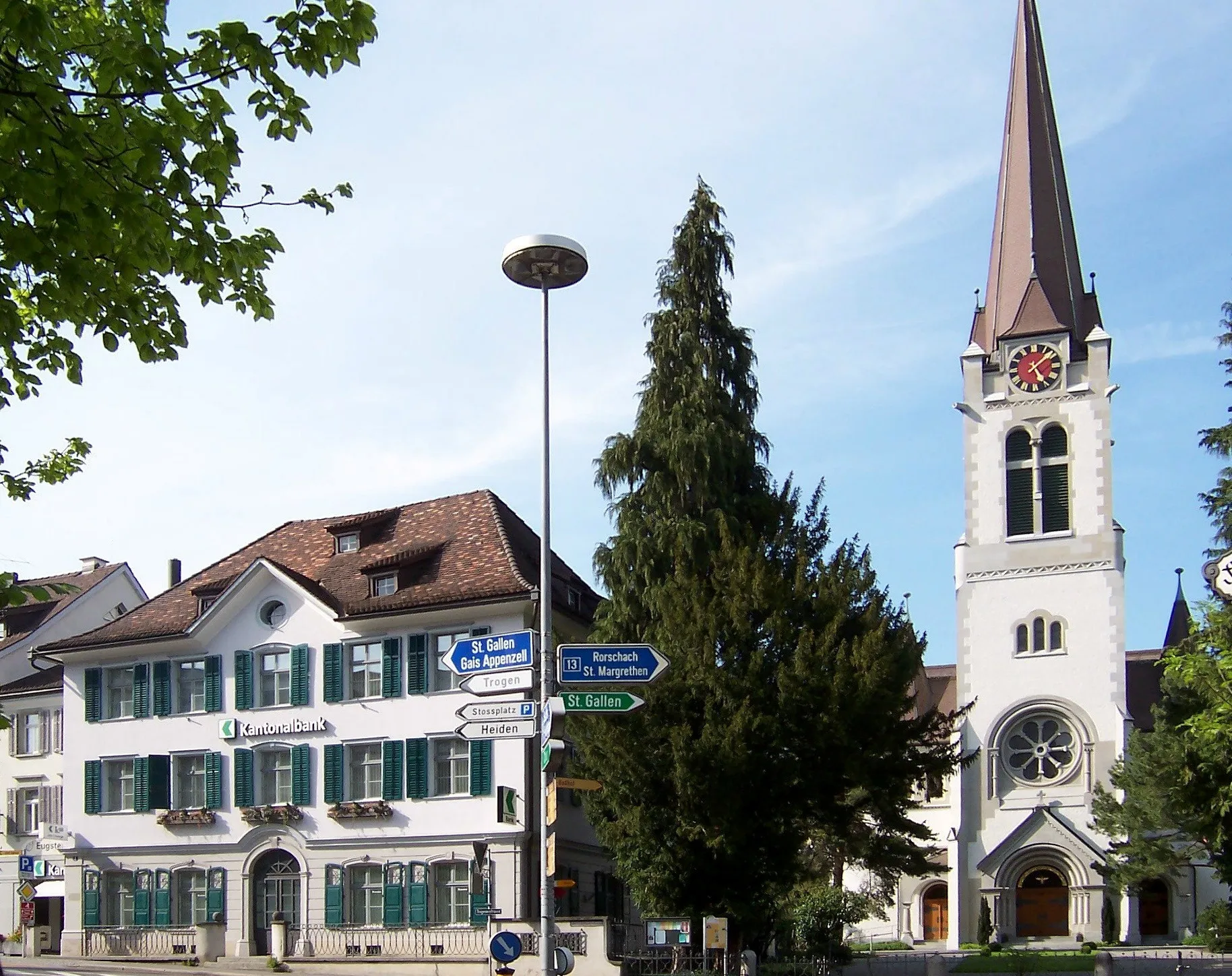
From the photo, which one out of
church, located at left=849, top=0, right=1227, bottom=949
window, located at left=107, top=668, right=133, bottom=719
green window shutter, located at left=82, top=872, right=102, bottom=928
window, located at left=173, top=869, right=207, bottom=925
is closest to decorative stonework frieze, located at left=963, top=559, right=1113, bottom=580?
church, located at left=849, top=0, right=1227, bottom=949

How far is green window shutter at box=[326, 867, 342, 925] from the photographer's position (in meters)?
36.2

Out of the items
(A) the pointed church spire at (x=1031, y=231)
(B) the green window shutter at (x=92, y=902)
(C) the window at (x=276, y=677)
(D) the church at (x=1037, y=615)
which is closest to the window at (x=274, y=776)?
(C) the window at (x=276, y=677)

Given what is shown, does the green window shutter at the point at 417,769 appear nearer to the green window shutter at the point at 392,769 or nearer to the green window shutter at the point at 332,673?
the green window shutter at the point at 392,769

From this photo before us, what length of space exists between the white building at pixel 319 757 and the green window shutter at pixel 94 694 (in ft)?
0.15

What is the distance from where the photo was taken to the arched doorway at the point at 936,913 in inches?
2405

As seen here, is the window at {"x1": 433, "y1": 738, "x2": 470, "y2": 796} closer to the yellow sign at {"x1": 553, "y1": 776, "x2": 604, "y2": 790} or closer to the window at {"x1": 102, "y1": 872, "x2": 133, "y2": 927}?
the window at {"x1": 102, "y1": 872, "x2": 133, "y2": 927}

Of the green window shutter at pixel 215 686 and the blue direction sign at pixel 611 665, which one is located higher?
the blue direction sign at pixel 611 665

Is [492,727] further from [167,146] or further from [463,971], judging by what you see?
[463,971]

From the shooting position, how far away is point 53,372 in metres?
11.2

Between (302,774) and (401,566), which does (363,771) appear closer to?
(302,774)

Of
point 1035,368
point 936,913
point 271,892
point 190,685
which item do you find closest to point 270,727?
point 190,685

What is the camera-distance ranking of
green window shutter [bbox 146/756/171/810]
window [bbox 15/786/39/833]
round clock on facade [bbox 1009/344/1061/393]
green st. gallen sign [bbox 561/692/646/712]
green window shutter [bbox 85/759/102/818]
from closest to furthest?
green st. gallen sign [bbox 561/692/646/712], green window shutter [bbox 146/756/171/810], green window shutter [bbox 85/759/102/818], window [bbox 15/786/39/833], round clock on facade [bbox 1009/344/1061/393]

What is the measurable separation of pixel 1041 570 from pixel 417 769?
30.8 m

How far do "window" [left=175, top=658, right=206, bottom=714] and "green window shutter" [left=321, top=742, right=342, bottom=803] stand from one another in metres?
4.02
